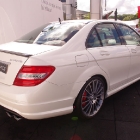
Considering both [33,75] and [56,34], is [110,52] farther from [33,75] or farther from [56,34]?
[33,75]

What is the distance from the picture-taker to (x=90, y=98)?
2.81 meters

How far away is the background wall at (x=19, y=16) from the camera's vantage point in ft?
18.2

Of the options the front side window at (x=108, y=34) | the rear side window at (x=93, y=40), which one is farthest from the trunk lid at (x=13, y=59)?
the front side window at (x=108, y=34)

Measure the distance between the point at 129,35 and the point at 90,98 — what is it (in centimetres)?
178

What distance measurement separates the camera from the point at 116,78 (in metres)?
3.17

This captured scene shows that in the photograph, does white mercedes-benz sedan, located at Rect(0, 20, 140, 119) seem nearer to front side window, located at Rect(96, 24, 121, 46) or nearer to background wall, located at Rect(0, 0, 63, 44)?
front side window, located at Rect(96, 24, 121, 46)

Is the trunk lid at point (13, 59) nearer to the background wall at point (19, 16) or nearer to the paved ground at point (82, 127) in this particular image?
the paved ground at point (82, 127)

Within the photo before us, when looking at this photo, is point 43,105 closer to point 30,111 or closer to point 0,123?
point 30,111

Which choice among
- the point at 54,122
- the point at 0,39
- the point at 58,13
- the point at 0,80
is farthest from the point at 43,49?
the point at 58,13

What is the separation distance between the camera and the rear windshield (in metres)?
2.59

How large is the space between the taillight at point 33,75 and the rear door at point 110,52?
84cm

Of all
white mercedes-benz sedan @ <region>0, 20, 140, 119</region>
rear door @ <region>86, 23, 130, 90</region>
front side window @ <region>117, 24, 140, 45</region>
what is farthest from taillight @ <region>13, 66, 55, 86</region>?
front side window @ <region>117, 24, 140, 45</region>

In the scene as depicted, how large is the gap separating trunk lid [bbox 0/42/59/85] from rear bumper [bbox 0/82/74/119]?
0.13 meters

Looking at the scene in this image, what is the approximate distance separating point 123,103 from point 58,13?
9228 millimetres
